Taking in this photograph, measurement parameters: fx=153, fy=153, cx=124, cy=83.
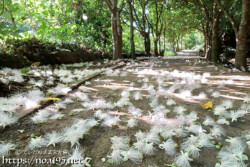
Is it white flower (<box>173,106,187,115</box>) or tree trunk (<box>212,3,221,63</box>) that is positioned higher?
tree trunk (<box>212,3,221,63</box>)

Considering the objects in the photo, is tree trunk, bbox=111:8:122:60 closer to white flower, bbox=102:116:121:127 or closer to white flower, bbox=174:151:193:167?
white flower, bbox=102:116:121:127

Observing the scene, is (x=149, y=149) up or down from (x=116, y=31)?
down

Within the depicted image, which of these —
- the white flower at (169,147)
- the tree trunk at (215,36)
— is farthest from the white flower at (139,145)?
the tree trunk at (215,36)

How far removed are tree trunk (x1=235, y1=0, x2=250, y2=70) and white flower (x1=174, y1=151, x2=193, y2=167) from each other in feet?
22.5

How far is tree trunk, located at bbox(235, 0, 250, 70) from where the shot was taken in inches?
230

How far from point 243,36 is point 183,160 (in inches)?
276

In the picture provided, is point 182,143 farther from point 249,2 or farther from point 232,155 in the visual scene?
point 249,2

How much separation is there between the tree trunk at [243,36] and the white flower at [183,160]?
22.5 ft

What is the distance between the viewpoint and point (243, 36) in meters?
6.27

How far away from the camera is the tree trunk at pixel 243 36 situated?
5832mm

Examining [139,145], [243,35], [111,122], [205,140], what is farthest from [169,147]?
[243,35]

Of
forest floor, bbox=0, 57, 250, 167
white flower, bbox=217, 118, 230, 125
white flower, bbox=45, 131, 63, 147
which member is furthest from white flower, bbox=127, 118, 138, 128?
white flower, bbox=217, 118, 230, 125

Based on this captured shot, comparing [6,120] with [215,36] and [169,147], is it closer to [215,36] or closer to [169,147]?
[169,147]

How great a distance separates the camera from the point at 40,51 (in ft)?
20.1
